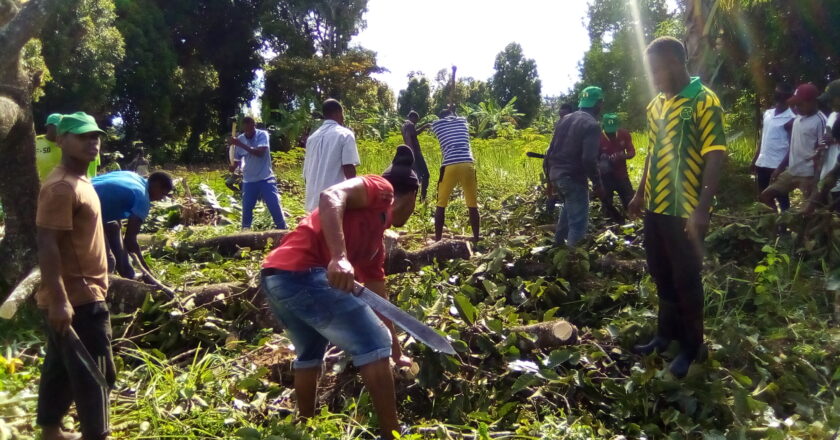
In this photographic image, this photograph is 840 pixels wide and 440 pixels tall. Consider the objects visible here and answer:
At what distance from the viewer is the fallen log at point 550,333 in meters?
3.54

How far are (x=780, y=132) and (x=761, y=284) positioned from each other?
2.58 metres

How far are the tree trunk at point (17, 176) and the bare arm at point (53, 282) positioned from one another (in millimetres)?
2479

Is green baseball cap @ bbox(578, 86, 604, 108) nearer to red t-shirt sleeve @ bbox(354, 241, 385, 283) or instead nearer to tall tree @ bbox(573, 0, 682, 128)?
red t-shirt sleeve @ bbox(354, 241, 385, 283)

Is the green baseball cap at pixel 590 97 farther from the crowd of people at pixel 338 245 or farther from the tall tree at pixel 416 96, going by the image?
the tall tree at pixel 416 96

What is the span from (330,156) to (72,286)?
2.39 metres

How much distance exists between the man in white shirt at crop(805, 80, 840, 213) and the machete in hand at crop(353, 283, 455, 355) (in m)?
3.34

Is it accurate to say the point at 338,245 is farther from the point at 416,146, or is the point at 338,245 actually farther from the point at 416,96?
the point at 416,96

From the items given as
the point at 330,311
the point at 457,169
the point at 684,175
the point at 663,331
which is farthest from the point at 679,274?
the point at 457,169

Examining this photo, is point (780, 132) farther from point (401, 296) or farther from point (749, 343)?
point (401, 296)

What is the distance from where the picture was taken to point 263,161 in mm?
7156

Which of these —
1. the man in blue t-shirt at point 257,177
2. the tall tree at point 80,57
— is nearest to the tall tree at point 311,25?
the tall tree at point 80,57

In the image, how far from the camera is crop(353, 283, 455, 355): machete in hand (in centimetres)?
Result: 251

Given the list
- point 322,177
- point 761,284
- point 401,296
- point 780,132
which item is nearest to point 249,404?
point 401,296

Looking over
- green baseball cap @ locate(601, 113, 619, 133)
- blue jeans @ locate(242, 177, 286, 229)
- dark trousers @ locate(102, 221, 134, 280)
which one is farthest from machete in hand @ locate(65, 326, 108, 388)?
green baseball cap @ locate(601, 113, 619, 133)
